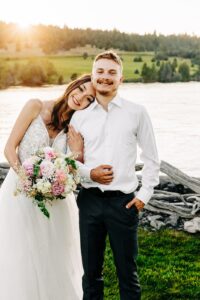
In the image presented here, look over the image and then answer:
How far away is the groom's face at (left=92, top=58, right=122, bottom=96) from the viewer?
11.8 ft

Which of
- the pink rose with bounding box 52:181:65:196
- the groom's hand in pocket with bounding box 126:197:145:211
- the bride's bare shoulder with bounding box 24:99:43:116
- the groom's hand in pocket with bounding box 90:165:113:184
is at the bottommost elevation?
the groom's hand in pocket with bounding box 126:197:145:211

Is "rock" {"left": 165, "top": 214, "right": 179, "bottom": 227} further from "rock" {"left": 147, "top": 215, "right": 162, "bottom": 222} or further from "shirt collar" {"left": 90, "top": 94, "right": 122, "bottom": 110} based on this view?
"shirt collar" {"left": 90, "top": 94, "right": 122, "bottom": 110}

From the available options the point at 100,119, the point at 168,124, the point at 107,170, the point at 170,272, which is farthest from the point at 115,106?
the point at 168,124

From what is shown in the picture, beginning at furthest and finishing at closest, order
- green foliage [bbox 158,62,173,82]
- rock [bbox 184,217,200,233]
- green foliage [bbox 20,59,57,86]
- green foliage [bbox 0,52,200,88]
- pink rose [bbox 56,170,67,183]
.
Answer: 1. green foliage [bbox 158,62,173,82]
2. green foliage [bbox 0,52,200,88]
3. green foliage [bbox 20,59,57,86]
4. rock [bbox 184,217,200,233]
5. pink rose [bbox 56,170,67,183]

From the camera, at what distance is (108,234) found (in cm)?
370

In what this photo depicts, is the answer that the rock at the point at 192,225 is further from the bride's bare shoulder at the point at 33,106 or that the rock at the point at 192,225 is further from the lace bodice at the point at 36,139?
the bride's bare shoulder at the point at 33,106

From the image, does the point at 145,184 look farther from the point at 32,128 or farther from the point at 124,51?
the point at 124,51

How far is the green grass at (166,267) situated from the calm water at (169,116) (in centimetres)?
307

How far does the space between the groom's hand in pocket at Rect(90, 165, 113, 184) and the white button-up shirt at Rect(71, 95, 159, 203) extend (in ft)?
0.14

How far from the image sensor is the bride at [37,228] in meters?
4.00

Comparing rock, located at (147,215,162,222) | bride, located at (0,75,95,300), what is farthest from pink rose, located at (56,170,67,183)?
rock, located at (147,215,162,222)

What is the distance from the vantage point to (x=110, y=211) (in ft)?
11.8

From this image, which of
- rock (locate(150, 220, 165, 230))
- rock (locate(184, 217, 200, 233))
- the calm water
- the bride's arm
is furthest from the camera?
the calm water

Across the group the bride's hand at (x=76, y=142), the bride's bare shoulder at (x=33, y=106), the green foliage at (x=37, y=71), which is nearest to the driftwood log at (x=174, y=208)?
the bride's bare shoulder at (x=33, y=106)
